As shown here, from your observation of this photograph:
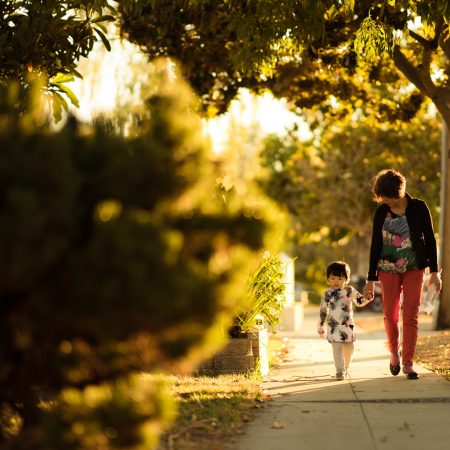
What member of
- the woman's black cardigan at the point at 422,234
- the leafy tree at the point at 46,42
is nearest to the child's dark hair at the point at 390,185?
the woman's black cardigan at the point at 422,234

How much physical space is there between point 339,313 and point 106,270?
245 inches

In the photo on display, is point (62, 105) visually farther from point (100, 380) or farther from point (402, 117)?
point (402, 117)

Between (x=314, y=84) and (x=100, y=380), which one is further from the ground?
(x=314, y=84)

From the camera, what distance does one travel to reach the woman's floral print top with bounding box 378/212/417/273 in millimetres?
9195

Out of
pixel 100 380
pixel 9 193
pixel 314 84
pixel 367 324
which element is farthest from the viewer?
pixel 367 324

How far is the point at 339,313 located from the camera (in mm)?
9906

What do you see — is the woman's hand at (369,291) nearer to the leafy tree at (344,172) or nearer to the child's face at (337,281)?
the child's face at (337,281)

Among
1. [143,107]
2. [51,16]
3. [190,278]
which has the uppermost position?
[51,16]

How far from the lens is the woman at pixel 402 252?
912cm

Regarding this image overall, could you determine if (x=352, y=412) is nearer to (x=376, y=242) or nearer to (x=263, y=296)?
(x=376, y=242)

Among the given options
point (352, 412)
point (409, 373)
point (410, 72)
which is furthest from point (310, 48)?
point (352, 412)

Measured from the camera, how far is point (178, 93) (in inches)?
192

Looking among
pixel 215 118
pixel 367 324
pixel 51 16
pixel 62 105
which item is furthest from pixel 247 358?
pixel 367 324

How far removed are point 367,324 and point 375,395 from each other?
16894 mm
